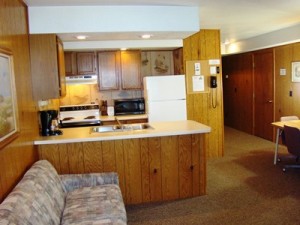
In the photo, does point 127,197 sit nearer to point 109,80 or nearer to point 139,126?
point 139,126

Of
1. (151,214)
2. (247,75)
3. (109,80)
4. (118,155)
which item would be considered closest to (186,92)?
(109,80)

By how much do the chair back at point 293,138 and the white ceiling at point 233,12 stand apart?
176 cm

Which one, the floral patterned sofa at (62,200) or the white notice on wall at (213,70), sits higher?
the white notice on wall at (213,70)

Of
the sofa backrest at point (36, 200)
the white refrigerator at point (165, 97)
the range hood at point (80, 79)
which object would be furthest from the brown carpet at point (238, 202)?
the range hood at point (80, 79)

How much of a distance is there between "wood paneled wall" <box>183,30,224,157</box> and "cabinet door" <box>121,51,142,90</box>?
2.98 ft

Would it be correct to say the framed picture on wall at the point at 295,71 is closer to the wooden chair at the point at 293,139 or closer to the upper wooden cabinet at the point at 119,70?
the wooden chair at the point at 293,139

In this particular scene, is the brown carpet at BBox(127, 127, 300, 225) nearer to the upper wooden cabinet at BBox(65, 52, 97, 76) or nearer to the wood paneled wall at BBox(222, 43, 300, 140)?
the wood paneled wall at BBox(222, 43, 300, 140)

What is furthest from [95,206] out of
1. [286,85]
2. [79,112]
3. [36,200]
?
[286,85]

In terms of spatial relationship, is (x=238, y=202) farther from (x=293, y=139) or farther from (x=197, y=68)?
(x=197, y=68)

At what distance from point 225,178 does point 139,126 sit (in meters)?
1.57

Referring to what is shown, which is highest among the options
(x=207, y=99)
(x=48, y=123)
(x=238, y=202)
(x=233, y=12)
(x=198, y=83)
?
(x=233, y=12)

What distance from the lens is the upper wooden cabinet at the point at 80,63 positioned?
5238mm

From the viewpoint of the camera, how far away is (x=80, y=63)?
17.3 ft

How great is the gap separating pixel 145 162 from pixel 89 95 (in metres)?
2.71
